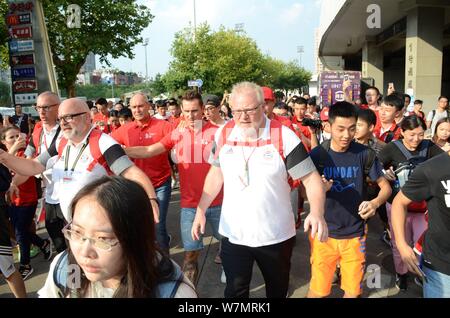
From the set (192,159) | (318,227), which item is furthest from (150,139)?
(318,227)

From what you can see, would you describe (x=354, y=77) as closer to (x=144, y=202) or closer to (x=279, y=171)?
(x=279, y=171)

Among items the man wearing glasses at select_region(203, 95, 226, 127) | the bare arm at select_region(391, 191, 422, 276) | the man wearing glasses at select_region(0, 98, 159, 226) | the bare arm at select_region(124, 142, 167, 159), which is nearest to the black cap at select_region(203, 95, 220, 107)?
the man wearing glasses at select_region(203, 95, 226, 127)

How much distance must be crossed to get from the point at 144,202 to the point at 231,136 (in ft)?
4.95

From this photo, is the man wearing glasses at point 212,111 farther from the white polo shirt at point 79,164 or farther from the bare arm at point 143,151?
the white polo shirt at point 79,164

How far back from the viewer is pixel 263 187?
271 centimetres

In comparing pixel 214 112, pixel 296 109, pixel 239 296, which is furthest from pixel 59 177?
pixel 296 109

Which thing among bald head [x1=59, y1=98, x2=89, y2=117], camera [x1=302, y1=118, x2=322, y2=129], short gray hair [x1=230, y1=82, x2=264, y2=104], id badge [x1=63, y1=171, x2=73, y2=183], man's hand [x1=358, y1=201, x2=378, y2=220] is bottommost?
man's hand [x1=358, y1=201, x2=378, y2=220]

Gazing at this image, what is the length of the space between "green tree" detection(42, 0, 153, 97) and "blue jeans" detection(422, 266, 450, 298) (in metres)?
19.3

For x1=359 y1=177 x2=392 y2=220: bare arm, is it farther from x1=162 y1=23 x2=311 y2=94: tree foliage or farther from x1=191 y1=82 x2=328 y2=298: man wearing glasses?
x1=162 y1=23 x2=311 y2=94: tree foliage

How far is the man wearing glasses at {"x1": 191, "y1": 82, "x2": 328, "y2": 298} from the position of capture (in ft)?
8.89

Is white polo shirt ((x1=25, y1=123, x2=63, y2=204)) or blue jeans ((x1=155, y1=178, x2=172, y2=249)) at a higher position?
white polo shirt ((x1=25, y1=123, x2=63, y2=204))

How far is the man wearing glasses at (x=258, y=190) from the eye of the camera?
107 inches
